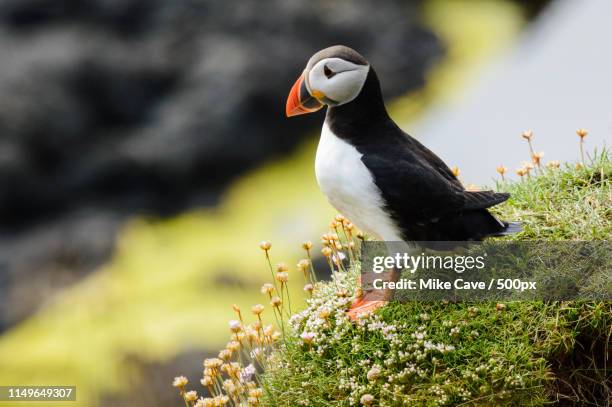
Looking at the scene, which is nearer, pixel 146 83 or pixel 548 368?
pixel 548 368

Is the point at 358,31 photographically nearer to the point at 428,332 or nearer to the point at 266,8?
the point at 266,8

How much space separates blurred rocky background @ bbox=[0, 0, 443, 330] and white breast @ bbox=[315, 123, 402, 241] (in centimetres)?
510

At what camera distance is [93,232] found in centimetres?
748

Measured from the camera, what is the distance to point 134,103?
8.13 m

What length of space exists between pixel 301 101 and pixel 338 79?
0.18 m

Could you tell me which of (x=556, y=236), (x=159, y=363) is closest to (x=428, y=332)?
(x=556, y=236)

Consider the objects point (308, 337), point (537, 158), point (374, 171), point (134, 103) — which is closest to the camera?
point (374, 171)

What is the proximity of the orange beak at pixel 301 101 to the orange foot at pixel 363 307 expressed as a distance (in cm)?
79

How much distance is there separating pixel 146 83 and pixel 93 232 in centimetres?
181

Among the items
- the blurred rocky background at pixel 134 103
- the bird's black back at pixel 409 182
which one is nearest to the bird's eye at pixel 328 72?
Result: the bird's black back at pixel 409 182

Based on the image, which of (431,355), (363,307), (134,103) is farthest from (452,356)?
(134,103)

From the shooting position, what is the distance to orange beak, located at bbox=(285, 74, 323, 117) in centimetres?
267

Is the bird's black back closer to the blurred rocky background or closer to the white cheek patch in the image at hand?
the white cheek patch

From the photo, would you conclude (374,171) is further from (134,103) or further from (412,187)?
(134,103)
